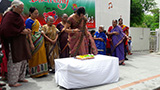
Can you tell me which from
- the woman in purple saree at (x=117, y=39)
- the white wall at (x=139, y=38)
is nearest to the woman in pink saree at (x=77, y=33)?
the woman in purple saree at (x=117, y=39)

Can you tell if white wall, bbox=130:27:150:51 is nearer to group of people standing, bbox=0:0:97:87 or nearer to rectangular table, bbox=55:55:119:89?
group of people standing, bbox=0:0:97:87

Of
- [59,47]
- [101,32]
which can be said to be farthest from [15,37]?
[101,32]

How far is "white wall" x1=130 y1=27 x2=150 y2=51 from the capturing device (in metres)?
11.3

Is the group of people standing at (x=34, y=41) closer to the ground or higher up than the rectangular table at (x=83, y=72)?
higher up

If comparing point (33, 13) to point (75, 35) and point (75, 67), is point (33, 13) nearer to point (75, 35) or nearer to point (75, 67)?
point (75, 35)

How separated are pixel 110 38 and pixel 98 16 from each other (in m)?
2.76

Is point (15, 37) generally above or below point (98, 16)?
below

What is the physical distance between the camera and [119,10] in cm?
960

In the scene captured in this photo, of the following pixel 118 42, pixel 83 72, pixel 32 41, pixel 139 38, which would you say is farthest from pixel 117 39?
pixel 139 38

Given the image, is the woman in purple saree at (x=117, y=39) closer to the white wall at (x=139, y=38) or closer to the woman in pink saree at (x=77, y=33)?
the woman in pink saree at (x=77, y=33)

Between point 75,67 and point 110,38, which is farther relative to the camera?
point 110,38

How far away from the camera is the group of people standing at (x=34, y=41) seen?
3.17m

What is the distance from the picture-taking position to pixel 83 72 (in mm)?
3033

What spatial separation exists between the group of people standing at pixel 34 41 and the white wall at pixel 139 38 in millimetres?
7772
